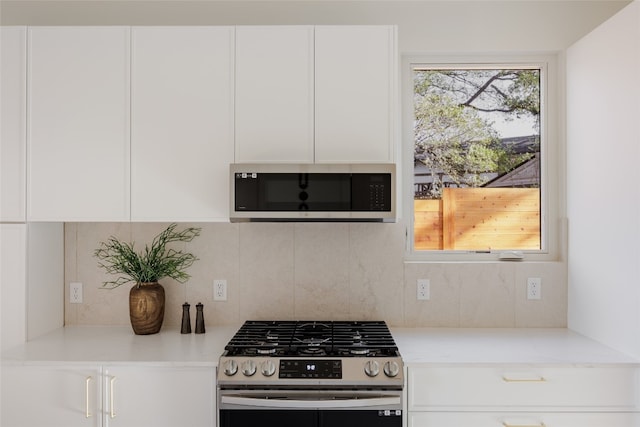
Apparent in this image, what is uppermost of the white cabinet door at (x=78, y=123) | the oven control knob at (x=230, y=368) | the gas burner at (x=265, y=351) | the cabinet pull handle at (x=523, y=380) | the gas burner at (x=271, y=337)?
the white cabinet door at (x=78, y=123)

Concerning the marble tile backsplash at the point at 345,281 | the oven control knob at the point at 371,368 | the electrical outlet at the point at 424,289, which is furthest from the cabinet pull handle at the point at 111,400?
the electrical outlet at the point at 424,289

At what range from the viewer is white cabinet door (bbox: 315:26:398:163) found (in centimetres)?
245

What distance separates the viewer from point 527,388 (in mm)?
2150

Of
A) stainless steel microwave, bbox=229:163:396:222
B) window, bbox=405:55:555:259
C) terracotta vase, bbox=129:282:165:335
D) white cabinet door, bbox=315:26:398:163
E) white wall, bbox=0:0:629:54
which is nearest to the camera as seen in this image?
stainless steel microwave, bbox=229:163:396:222

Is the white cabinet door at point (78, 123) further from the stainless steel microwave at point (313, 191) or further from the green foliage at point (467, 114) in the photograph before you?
the green foliage at point (467, 114)

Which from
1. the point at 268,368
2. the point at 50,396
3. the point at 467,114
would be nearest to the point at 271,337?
the point at 268,368

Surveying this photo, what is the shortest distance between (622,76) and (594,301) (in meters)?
1.04

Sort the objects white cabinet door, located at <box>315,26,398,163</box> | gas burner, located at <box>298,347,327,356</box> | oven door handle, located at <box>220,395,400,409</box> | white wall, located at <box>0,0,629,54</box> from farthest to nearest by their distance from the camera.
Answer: white wall, located at <box>0,0,629,54</box> < white cabinet door, located at <box>315,26,398,163</box> < gas burner, located at <box>298,347,327,356</box> < oven door handle, located at <box>220,395,400,409</box>

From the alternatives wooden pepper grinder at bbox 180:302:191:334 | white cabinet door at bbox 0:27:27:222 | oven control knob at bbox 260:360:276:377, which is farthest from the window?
white cabinet door at bbox 0:27:27:222

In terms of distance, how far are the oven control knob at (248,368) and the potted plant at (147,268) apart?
0.72 m

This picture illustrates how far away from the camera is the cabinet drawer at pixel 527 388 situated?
2.15 metres

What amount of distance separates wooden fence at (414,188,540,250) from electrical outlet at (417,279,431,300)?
0.21 metres

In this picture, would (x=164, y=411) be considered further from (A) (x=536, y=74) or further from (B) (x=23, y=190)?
(A) (x=536, y=74)

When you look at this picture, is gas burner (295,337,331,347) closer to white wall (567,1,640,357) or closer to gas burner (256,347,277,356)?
gas burner (256,347,277,356)
